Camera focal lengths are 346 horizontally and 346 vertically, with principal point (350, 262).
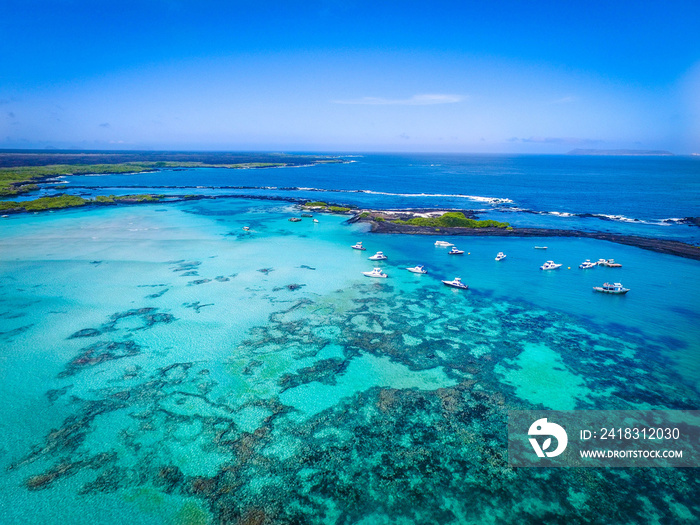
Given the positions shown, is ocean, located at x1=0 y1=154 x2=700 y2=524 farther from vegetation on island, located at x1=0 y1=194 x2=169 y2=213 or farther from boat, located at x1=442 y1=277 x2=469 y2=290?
vegetation on island, located at x1=0 y1=194 x2=169 y2=213

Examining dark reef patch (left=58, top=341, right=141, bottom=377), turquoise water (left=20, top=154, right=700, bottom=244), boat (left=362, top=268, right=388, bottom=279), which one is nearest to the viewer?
dark reef patch (left=58, top=341, right=141, bottom=377)

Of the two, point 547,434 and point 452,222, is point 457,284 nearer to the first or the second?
point 547,434

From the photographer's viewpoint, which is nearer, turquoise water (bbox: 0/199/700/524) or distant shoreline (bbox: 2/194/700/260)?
turquoise water (bbox: 0/199/700/524)

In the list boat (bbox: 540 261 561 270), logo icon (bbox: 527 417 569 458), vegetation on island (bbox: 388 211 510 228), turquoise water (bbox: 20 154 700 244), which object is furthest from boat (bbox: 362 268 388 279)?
turquoise water (bbox: 20 154 700 244)

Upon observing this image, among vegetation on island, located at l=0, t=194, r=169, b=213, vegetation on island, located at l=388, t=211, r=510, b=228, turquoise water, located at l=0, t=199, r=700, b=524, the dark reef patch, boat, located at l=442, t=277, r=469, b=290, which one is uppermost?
Answer: vegetation on island, located at l=0, t=194, r=169, b=213

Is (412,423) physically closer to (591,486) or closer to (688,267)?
(591,486)

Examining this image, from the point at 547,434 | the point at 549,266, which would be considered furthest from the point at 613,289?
the point at 547,434
